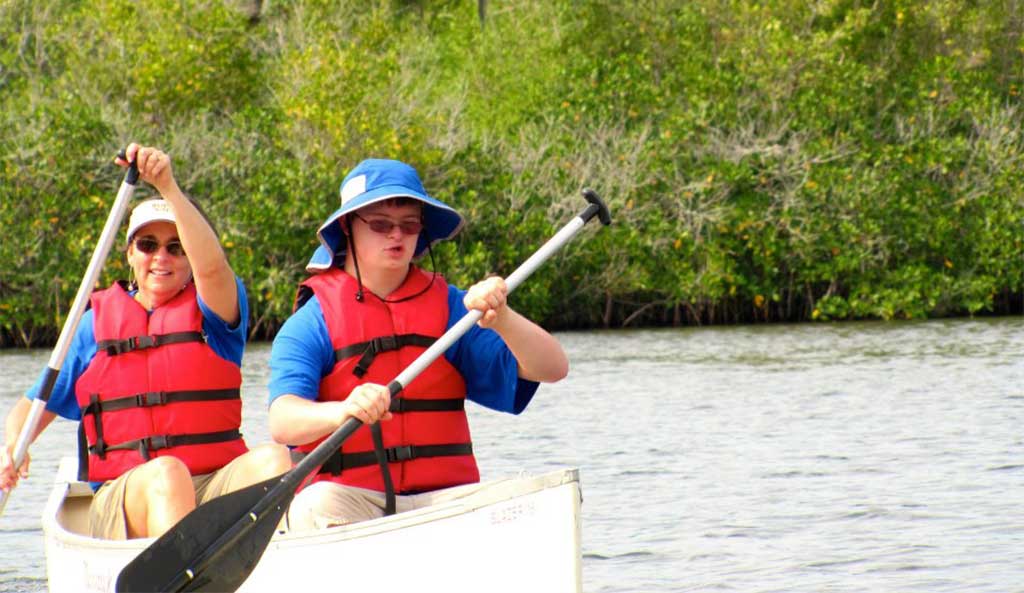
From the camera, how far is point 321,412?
4137 mm

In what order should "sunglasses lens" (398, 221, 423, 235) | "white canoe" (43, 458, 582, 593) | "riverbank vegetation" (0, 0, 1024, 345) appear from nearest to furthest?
"white canoe" (43, 458, 582, 593) < "sunglasses lens" (398, 221, 423, 235) < "riverbank vegetation" (0, 0, 1024, 345)

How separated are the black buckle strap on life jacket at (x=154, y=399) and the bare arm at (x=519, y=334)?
1130mm

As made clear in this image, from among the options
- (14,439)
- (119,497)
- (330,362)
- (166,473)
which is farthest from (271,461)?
(14,439)

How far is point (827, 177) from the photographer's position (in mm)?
23531

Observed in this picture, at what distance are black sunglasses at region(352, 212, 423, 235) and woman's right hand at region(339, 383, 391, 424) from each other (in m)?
0.43

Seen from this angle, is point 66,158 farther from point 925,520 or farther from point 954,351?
point 925,520

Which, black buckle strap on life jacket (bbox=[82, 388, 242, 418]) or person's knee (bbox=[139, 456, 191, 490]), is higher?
black buckle strap on life jacket (bbox=[82, 388, 242, 418])

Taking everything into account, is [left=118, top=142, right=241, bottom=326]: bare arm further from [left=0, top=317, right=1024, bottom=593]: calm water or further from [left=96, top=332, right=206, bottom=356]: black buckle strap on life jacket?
[left=0, top=317, right=1024, bottom=593]: calm water

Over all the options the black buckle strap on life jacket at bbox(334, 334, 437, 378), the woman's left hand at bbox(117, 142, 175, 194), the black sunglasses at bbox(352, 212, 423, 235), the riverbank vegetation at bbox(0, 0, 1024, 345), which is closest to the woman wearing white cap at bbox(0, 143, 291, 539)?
the woman's left hand at bbox(117, 142, 175, 194)

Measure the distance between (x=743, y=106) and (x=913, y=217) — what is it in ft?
9.93

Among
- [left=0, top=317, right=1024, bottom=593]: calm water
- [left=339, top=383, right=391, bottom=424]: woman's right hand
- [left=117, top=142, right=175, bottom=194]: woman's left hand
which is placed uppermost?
A: [left=117, top=142, right=175, bottom=194]: woman's left hand

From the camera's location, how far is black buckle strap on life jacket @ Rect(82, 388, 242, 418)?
490 cm

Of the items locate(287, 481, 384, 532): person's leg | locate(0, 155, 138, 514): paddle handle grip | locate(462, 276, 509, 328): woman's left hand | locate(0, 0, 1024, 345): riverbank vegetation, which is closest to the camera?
locate(462, 276, 509, 328): woman's left hand

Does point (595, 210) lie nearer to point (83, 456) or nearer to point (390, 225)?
point (390, 225)
